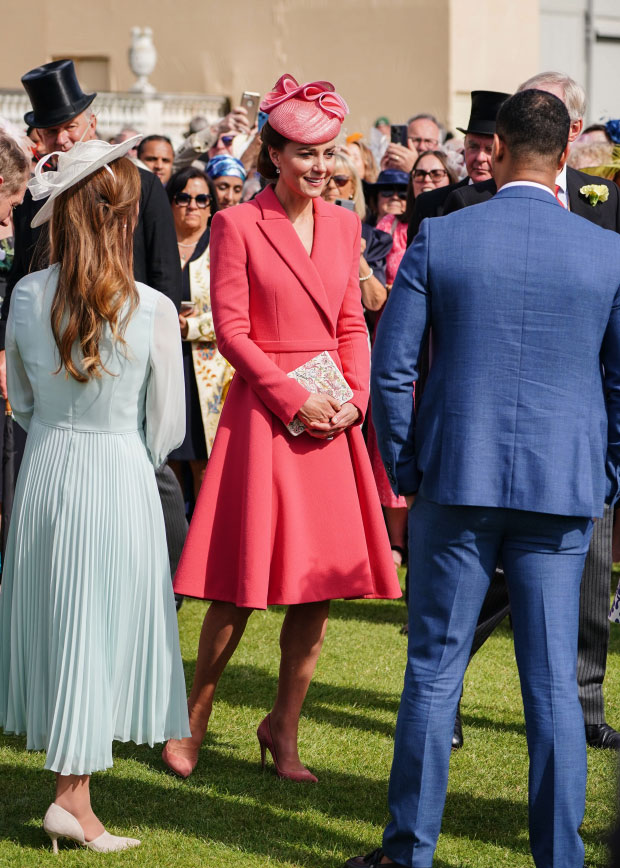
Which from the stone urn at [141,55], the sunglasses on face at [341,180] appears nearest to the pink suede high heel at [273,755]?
the sunglasses on face at [341,180]

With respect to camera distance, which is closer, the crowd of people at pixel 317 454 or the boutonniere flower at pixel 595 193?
the crowd of people at pixel 317 454

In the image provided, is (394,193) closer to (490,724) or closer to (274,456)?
(490,724)

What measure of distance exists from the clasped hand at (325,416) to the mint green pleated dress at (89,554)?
50 cm

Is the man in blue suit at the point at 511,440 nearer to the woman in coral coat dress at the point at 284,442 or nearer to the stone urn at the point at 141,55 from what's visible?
the woman in coral coat dress at the point at 284,442

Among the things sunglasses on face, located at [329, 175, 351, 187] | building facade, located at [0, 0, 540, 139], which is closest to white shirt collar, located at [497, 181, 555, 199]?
sunglasses on face, located at [329, 175, 351, 187]

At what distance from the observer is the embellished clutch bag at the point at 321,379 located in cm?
432

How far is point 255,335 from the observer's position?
14.5 feet

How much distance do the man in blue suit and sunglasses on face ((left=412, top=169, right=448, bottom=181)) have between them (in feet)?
16.0

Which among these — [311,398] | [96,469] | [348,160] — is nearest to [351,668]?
[311,398]

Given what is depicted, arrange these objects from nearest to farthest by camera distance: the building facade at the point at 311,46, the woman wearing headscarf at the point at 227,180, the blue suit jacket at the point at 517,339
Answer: the blue suit jacket at the point at 517,339 → the woman wearing headscarf at the point at 227,180 → the building facade at the point at 311,46

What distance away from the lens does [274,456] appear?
14.2 feet

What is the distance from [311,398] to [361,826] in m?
1.40

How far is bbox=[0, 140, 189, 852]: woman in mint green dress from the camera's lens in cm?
377

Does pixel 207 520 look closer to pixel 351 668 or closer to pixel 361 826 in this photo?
pixel 361 826
